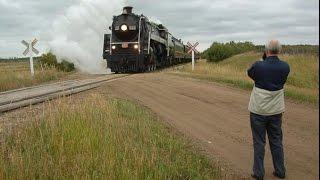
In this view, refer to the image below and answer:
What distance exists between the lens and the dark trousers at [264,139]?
8.39 m

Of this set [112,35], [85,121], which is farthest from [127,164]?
[112,35]

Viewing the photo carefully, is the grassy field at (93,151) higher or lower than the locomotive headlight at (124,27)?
lower

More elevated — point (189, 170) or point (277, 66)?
→ point (277, 66)

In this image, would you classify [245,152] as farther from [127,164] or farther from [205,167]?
[127,164]

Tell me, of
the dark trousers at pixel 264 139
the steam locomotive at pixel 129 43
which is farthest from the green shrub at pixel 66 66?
the dark trousers at pixel 264 139

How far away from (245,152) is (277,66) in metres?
2.65

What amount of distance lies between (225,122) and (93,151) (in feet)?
19.4

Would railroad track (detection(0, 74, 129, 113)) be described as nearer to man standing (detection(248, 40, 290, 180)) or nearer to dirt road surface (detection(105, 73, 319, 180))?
dirt road surface (detection(105, 73, 319, 180))

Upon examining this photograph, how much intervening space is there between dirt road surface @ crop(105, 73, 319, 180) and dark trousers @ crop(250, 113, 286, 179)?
0.97ft

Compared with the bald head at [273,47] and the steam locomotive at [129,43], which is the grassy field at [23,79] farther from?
the bald head at [273,47]

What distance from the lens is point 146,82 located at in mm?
25125

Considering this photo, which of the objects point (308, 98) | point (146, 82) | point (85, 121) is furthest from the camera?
point (146, 82)

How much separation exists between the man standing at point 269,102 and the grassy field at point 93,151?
90cm

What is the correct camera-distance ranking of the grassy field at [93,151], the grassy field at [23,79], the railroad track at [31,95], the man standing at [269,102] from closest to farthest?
the grassy field at [93,151] → the man standing at [269,102] → the railroad track at [31,95] → the grassy field at [23,79]
